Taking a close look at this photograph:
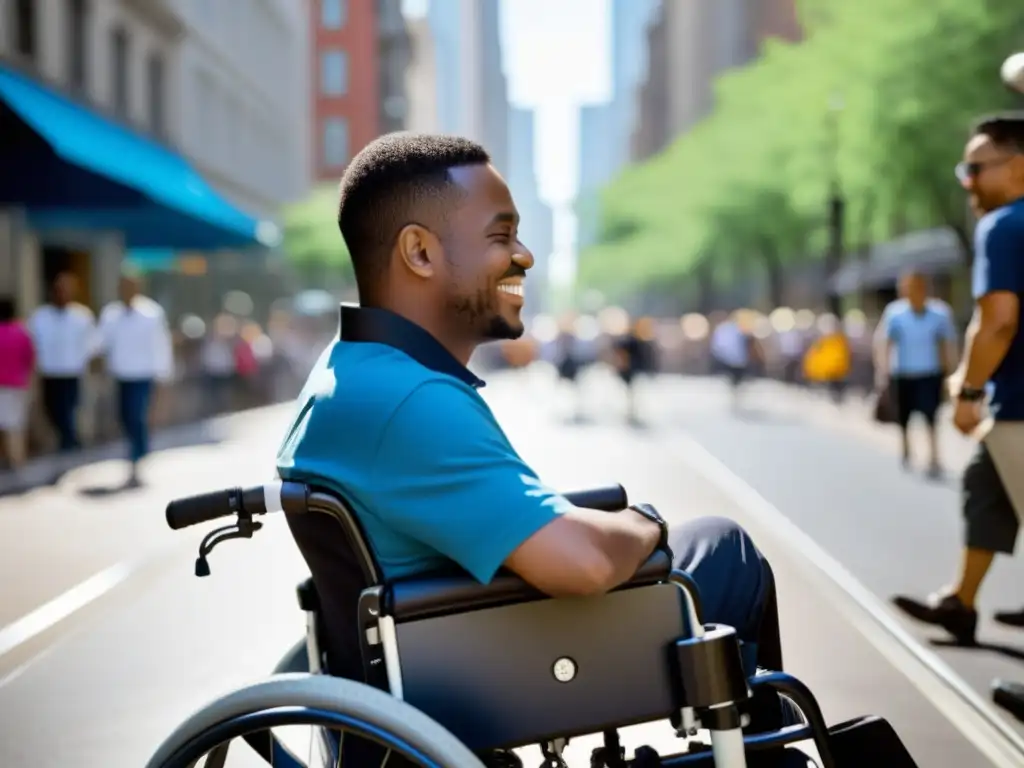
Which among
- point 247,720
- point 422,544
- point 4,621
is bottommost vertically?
point 4,621

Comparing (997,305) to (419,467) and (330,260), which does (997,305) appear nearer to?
(419,467)

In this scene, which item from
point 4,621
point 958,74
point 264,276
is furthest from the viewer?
point 264,276

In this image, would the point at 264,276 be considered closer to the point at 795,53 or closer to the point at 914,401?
the point at 795,53

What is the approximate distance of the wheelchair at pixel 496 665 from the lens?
2473mm

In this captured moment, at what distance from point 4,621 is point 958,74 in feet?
69.8

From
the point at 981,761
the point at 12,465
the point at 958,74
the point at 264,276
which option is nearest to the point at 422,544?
the point at 981,761

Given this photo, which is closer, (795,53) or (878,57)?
(878,57)

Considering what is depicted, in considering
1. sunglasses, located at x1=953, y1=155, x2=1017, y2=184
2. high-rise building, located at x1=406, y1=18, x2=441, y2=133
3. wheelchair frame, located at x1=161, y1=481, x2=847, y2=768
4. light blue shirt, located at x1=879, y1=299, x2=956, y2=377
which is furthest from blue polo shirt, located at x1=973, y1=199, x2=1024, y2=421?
high-rise building, located at x1=406, y1=18, x2=441, y2=133

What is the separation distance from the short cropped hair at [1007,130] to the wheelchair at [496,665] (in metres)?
3.27

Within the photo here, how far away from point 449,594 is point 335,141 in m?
84.2

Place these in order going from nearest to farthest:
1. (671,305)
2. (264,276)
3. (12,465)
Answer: (12,465) < (264,276) < (671,305)

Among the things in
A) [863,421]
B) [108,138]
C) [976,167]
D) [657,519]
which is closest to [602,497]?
[657,519]

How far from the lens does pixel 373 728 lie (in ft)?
7.79

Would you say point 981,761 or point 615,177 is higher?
point 615,177
